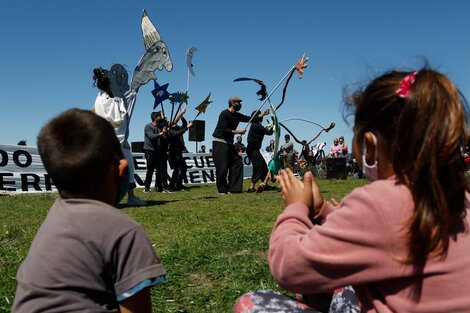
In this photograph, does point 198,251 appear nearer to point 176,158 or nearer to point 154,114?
point 154,114

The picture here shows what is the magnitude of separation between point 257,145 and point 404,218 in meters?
8.56

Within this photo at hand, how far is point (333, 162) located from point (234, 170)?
795 centimetres

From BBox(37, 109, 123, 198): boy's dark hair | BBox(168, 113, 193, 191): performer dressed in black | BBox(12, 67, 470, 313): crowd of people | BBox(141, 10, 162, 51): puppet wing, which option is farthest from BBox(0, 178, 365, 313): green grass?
BBox(168, 113, 193, 191): performer dressed in black

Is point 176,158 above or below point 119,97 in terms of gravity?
below

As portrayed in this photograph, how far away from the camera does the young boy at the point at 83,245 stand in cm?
136

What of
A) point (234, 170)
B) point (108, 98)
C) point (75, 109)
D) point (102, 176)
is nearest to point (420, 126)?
point (102, 176)

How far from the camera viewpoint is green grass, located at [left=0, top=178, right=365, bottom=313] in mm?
2662

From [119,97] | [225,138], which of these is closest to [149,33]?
[225,138]

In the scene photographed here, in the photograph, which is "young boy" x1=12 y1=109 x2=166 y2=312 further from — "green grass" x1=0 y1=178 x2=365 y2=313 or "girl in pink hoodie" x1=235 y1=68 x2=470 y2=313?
"green grass" x1=0 y1=178 x2=365 y2=313

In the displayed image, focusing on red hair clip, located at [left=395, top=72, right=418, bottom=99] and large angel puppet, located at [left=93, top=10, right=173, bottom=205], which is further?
large angel puppet, located at [left=93, top=10, right=173, bottom=205]

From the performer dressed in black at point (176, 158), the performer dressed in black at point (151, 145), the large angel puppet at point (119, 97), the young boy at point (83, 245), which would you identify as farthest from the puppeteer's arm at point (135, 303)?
the performer dressed in black at point (176, 158)

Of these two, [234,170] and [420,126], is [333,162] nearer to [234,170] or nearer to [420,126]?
[234,170]

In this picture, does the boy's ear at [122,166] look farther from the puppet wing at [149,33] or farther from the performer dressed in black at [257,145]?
the performer dressed in black at [257,145]

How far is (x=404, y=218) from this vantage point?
1.14 meters
